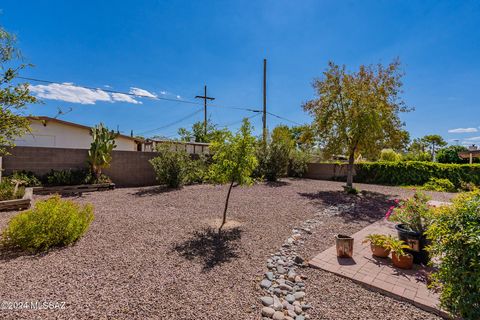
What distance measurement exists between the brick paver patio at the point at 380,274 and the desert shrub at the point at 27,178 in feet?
33.3

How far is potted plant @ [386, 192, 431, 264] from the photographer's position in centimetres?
351

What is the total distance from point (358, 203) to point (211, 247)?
6.53m

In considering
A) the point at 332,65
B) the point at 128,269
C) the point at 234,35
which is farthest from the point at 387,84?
the point at 128,269

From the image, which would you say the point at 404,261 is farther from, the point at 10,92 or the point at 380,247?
the point at 10,92

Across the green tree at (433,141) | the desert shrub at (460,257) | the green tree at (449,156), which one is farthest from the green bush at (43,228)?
the green tree at (433,141)

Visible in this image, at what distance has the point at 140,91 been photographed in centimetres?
1462

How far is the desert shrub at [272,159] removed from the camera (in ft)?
41.6

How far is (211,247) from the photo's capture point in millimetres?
4031

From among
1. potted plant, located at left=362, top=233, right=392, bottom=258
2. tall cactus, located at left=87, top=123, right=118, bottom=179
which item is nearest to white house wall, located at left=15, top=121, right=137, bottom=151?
tall cactus, located at left=87, top=123, right=118, bottom=179

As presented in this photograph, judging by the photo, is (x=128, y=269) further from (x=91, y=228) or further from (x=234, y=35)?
(x=234, y=35)

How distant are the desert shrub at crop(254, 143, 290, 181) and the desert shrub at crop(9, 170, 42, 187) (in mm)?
9959

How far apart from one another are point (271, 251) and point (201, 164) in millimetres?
7986

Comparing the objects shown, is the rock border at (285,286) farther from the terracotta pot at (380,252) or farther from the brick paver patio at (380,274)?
the terracotta pot at (380,252)

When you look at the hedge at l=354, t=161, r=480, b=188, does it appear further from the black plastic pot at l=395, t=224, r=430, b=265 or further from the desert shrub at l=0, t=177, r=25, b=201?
the desert shrub at l=0, t=177, r=25, b=201
